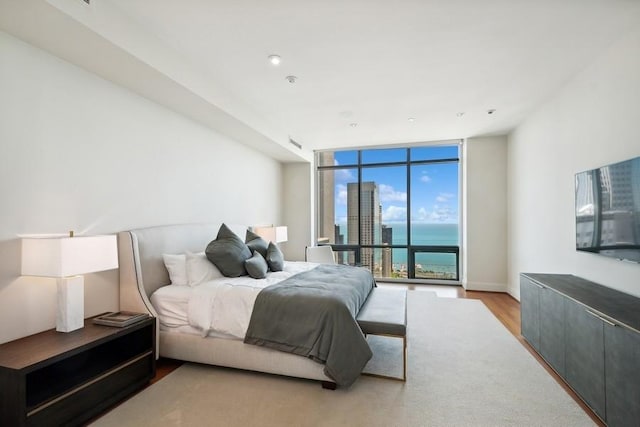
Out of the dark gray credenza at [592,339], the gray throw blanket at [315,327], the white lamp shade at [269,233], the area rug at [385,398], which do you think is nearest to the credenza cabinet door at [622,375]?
the dark gray credenza at [592,339]

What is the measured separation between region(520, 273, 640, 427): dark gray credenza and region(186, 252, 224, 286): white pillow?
3.06m

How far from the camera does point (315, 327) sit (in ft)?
8.05

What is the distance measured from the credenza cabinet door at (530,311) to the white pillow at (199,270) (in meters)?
3.11

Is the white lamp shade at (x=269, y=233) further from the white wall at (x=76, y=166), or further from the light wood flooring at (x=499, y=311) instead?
the light wood flooring at (x=499, y=311)

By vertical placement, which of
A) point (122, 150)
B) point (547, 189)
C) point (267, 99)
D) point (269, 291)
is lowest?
point (269, 291)

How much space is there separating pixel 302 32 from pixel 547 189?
343 centimetres

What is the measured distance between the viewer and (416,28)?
251cm

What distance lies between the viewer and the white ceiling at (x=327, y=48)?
87.6 inches

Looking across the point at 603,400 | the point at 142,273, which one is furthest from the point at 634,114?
the point at 142,273

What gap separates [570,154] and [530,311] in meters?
1.68

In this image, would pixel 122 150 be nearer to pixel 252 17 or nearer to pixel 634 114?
pixel 252 17

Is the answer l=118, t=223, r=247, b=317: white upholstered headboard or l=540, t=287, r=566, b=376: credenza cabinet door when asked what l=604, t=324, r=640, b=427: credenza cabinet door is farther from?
l=118, t=223, r=247, b=317: white upholstered headboard

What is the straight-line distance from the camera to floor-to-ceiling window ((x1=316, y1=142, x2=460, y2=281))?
6395mm

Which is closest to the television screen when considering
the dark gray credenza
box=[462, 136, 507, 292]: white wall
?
the dark gray credenza
